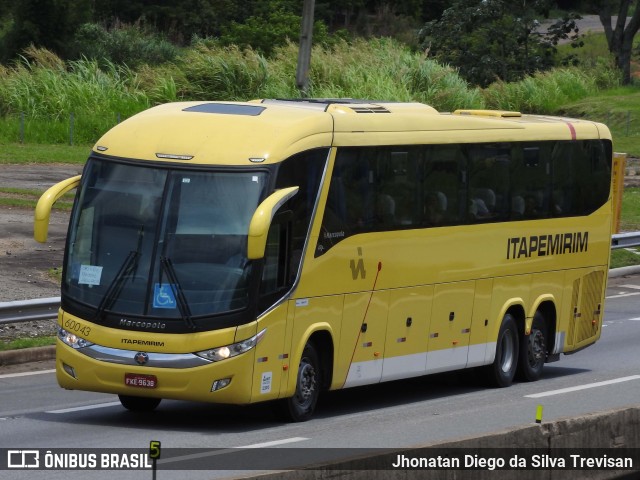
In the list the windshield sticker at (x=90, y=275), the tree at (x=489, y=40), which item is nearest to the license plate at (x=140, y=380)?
the windshield sticker at (x=90, y=275)

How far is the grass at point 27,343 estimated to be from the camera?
1830 cm

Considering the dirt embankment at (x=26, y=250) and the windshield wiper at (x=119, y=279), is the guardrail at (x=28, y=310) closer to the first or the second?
the dirt embankment at (x=26, y=250)

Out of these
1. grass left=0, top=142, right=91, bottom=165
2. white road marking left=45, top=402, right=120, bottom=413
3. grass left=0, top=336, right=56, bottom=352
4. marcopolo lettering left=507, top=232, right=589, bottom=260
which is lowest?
grass left=0, top=142, right=91, bottom=165

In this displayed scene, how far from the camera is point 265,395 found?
45.0ft

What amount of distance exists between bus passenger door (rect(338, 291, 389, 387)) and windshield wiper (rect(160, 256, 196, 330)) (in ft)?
7.14

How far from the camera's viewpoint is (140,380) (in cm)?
1340

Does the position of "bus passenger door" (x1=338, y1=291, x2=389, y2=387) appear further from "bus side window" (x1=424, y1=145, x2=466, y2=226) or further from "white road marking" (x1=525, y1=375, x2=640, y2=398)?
"white road marking" (x1=525, y1=375, x2=640, y2=398)

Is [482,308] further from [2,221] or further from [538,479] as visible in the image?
[2,221]

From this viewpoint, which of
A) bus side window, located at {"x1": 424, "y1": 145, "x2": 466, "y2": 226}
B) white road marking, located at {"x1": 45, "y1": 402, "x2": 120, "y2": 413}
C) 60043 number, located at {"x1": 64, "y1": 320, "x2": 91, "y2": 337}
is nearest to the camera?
60043 number, located at {"x1": 64, "y1": 320, "x2": 91, "y2": 337}

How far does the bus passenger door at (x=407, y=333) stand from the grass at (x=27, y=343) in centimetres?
523

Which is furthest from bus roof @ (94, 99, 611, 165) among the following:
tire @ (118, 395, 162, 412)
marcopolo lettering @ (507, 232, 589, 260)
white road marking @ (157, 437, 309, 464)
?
white road marking @ (157, 437, 309, 464)

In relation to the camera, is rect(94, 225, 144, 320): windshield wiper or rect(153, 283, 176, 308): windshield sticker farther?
rect(94, 225, 144, 320): windshield wiper

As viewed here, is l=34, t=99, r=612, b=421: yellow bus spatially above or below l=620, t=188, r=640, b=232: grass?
above

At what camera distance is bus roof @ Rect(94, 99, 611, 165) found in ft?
45.7
